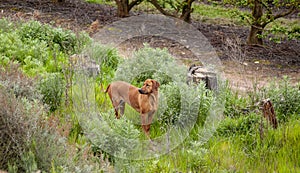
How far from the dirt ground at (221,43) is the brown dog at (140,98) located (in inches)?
108

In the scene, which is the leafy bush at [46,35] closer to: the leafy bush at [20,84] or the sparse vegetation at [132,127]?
the sparse vegetation at [132,127]

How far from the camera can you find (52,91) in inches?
222

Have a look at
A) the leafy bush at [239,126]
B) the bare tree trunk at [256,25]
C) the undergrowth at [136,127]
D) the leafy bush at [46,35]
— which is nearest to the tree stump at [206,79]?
the undergrowth at [136,127]

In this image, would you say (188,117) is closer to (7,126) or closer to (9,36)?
(7,126)

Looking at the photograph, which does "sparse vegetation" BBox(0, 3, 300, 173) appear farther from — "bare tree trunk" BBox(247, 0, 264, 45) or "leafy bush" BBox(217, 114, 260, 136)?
"bare tree trunk" BBox(247, 0, 264, 45)

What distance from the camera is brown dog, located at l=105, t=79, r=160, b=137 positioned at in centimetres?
476

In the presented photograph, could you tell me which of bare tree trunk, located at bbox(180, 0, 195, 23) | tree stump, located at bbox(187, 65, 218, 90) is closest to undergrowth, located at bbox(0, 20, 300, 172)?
tree stump, located at bbox(187, 65, 218, 90)

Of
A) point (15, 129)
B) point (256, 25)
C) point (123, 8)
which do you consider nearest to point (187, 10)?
point (123, 8)

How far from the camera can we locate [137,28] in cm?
1259

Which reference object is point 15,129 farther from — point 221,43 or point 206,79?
point 221,43

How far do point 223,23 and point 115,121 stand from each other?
10.5 m

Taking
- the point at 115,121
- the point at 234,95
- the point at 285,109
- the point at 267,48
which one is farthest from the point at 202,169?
the point at 267,48

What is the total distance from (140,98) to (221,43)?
741 cm

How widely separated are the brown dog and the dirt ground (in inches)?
108
